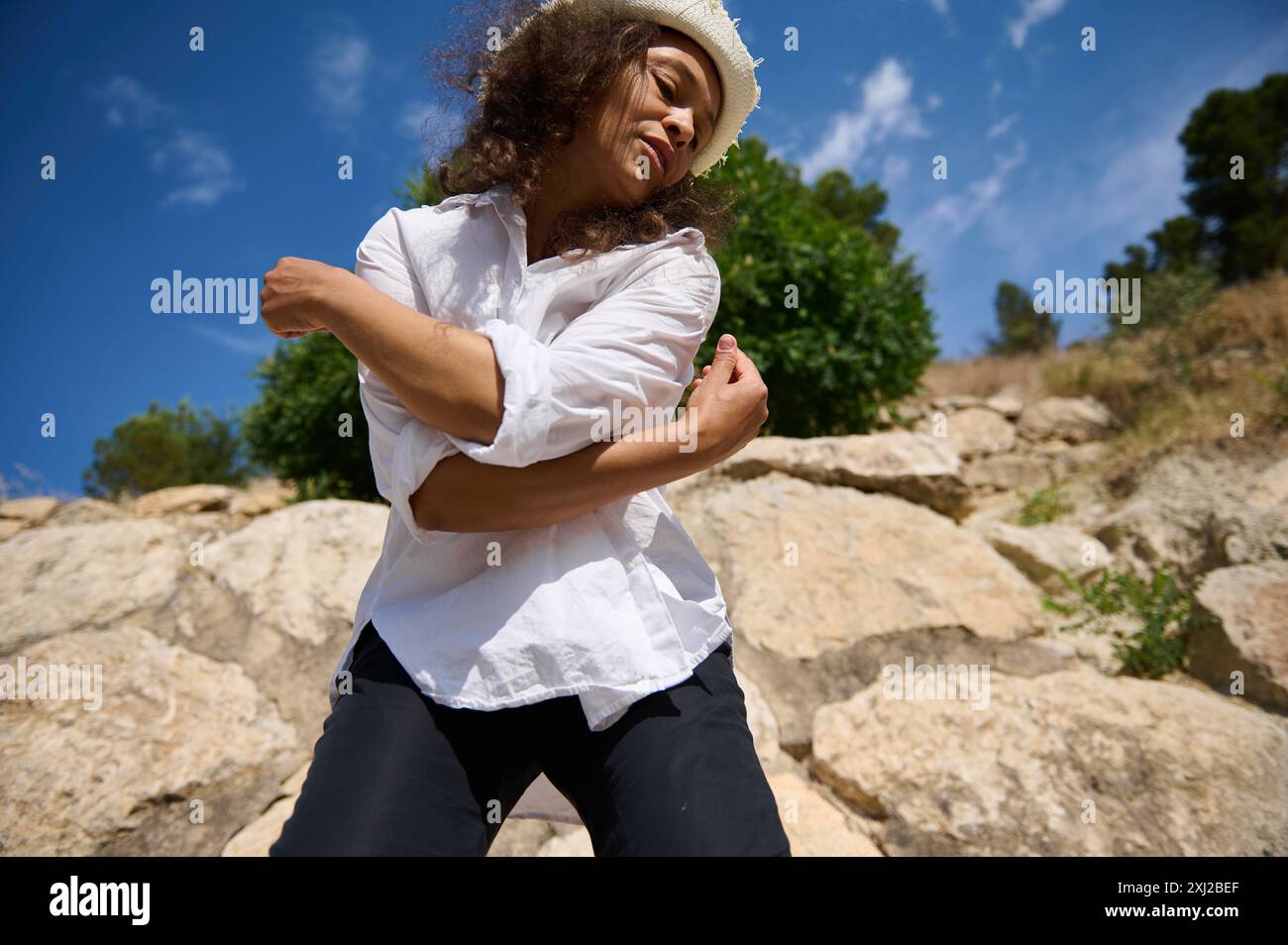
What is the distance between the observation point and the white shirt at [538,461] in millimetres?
987

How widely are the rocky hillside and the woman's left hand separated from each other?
0.89 m

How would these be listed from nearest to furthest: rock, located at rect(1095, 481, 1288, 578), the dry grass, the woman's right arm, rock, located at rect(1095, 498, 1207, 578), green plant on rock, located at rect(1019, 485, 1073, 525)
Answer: the woman's right arm → rock, located at rect(1095, 481, 1288, 578) → rock, located at rect(1095, 498, 1207, 578) → the dry grass → green plant on rock, located at rect(1019, 485, 1073, 525)

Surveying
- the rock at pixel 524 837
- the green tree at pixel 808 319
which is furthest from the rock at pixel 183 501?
the rock at pixel 524 837

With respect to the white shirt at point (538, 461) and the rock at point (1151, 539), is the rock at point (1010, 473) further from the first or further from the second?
the white shirt at point (538, 461)

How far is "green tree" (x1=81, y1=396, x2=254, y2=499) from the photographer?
755 inches

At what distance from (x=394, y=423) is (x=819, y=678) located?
6.40 feet

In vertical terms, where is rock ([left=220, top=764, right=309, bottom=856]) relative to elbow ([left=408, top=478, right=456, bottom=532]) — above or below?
below

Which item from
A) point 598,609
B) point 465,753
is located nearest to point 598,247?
point 598,609

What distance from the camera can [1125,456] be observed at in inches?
260

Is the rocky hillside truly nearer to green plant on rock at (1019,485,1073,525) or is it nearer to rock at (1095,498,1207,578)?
rock at (1095,498,1207,578)

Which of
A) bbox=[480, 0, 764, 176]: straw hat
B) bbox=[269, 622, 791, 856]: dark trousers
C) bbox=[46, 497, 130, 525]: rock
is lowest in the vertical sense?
bbox=[269, 622, 791, 856]: dark trousers

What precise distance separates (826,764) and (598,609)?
158cm

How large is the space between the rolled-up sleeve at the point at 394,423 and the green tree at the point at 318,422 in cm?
509

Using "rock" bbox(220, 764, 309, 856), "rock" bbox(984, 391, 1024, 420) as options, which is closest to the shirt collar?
"rock" bbox(220, 764, 309, 856)
